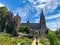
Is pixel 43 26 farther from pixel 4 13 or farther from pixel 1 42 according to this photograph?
pixel 1 42

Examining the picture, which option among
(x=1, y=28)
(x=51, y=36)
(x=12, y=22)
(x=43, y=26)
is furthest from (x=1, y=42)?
(x=43, y=26)

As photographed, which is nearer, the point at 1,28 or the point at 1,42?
the point at 1,42

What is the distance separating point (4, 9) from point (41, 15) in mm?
70588

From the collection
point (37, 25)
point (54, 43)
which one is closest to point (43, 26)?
point (37, 25)

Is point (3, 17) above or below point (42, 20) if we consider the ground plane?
below

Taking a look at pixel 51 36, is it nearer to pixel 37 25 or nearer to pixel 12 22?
pixel 12 22

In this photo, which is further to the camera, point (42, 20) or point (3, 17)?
point (42, 20)

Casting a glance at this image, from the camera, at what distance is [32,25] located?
5187 inches

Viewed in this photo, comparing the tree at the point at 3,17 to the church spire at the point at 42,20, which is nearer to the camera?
the tree at the point at 3,17

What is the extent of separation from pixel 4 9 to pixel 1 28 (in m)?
5.51

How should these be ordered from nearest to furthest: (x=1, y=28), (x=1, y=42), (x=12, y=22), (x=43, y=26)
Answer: (x=1, y=42) < (x=1, y=28) < (x=12, y=22) < (x=43, y=26)

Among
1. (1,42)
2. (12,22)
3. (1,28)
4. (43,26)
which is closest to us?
(1,42)

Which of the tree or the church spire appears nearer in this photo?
the tree

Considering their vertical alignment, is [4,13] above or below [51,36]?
above
